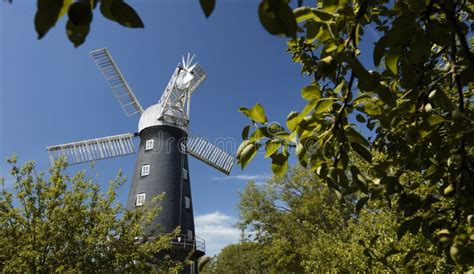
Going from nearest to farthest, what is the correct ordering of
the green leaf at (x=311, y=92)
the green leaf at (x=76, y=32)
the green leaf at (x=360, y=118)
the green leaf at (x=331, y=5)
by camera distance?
the green leaf at (x=76, y=32) < the green leaf at (x=331, y=5) < the green leaf at (x=311, y=92) < the green leaf at (x=360, y=118)

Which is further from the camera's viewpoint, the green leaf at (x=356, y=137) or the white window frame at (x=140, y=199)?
the white window frame at (x=140, y=199)

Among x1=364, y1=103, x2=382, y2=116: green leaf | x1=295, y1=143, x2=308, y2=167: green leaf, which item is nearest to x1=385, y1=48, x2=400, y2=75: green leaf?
x1=364, y1=103, x2=382, y2=116: green leaf

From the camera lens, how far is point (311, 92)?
1464 mm

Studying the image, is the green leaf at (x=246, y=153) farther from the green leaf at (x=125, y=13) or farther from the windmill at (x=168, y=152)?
the windmill at (x=168, y=152)

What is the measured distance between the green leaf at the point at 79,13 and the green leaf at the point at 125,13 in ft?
0.24

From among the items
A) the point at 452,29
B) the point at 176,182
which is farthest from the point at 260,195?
the point at 452,29

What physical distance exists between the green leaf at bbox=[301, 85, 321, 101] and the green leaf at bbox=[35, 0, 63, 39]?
91cm

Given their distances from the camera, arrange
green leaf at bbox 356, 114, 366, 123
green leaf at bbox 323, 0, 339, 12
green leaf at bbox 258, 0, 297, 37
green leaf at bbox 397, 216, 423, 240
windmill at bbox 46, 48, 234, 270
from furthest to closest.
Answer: windmill at bbox 46, 48, 234, 270
green leaf at bbox 356, 114, 366, 123
green leaf at bbox 397, 216, 423, 240
green leaf at bbox 323, 0, 339, 12
green leaf at bbox 258, 0, 297, 37

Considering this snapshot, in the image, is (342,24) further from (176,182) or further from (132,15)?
(176,182)

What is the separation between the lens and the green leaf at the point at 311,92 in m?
1.45

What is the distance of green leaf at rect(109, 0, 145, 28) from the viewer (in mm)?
1002

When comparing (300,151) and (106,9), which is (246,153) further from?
(106,9)

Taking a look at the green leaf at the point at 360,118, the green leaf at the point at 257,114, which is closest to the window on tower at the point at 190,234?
the green leaf at the point at 360,118

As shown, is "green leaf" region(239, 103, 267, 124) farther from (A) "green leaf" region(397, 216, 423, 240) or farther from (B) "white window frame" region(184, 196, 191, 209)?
(B) "white window frame" region(184, 196, 191, 209)
